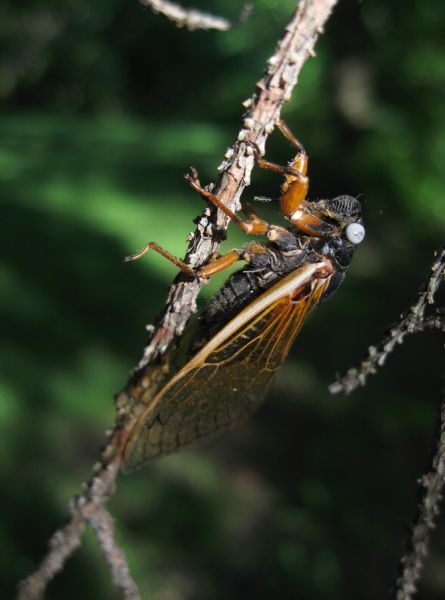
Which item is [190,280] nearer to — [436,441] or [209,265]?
[209,265]

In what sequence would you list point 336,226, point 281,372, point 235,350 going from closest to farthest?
point 235,350 < point 336,226 < point 281,372

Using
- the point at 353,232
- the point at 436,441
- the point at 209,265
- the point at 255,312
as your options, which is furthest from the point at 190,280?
the point at 353,232

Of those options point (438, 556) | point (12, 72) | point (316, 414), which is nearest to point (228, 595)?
point (438, 556)

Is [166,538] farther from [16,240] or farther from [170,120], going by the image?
[170,120]

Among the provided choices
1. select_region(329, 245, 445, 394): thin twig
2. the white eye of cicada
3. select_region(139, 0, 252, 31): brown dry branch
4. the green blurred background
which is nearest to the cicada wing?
the white eye of cicada

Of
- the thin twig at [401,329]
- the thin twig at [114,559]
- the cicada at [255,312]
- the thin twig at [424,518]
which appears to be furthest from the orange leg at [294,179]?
the thin twig at [114,559]
